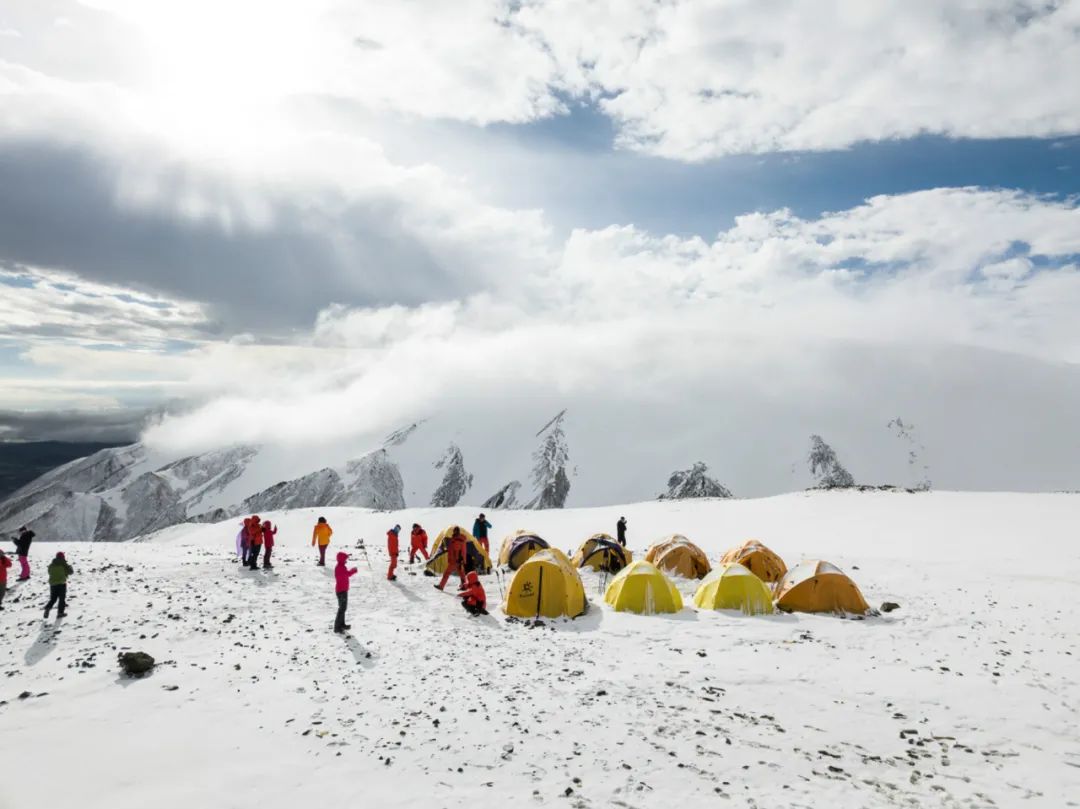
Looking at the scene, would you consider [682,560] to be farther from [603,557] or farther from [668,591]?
[668,591]

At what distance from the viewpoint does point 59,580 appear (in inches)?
640

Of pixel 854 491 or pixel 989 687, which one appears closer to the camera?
pixel 989 687

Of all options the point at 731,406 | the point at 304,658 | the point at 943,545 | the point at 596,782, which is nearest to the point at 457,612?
the point at 304,658

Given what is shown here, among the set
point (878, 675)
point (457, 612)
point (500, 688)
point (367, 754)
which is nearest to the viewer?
point (367, 754)

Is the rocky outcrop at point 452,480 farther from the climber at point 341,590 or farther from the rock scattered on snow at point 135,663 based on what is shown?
the rock scattered on snow at point 135,663

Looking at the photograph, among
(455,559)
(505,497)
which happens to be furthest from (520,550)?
(505,497)

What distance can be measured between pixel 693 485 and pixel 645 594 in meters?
116

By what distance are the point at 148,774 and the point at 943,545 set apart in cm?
3743

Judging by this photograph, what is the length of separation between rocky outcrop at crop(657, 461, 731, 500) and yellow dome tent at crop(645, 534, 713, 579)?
10171 centimetres

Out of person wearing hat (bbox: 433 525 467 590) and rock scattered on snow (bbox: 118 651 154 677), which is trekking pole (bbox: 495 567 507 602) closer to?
person wearing hat (bbox: 433 525 467 590)

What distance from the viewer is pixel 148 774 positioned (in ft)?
30.3

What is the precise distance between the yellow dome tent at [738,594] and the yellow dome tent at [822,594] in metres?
0.84

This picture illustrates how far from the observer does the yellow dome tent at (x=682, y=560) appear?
26.3 meters

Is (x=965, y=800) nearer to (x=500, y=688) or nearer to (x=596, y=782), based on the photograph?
(x=596, y=782)
